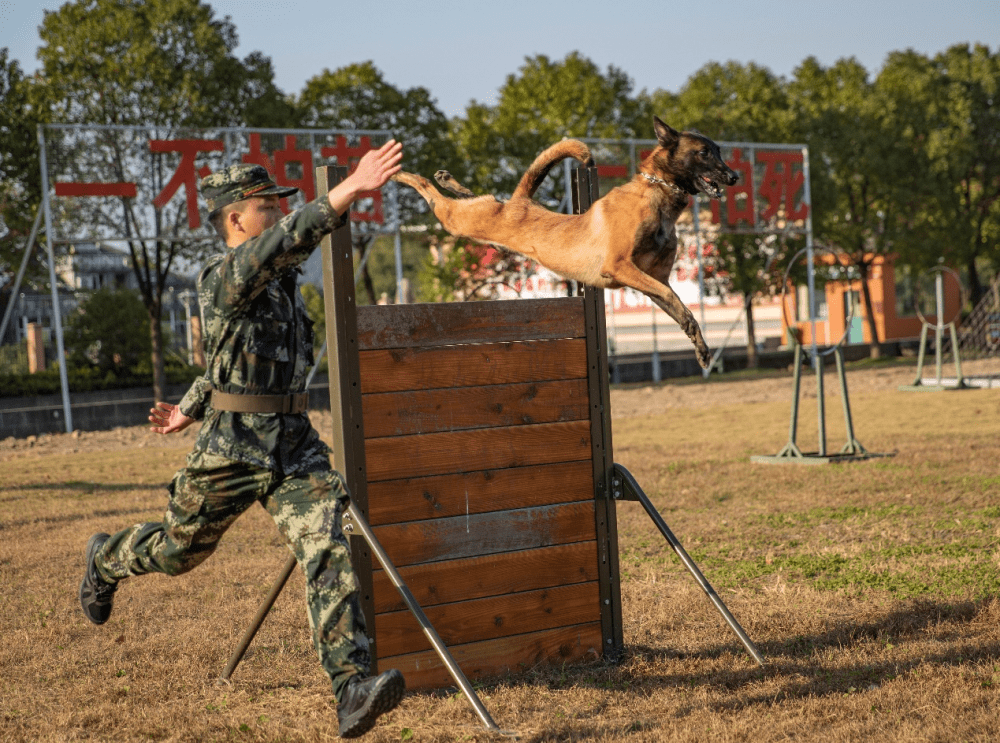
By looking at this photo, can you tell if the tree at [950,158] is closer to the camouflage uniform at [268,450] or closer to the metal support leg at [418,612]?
the metal support leg at [418,612]

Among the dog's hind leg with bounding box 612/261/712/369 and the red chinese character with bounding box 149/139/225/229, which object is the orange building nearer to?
the red chinese character with bounding box 149/139/225/229

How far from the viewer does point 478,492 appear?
4.88 meters

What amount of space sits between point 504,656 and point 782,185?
22.3 m

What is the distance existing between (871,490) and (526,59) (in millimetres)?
24747

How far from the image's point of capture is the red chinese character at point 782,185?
24.9 metres

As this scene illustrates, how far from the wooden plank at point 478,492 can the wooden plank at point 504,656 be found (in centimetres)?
65

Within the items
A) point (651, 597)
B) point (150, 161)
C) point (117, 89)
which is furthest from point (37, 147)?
point (651, 597)

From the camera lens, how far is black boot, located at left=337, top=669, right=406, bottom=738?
10.7 ft

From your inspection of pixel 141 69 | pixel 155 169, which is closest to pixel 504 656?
pixel 155 169

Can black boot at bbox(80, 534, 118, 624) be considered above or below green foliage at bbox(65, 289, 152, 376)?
below

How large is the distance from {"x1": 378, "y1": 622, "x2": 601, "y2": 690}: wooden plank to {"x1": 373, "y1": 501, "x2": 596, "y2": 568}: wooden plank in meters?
0.44

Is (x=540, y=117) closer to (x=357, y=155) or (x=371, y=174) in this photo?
(x=357, y=155)

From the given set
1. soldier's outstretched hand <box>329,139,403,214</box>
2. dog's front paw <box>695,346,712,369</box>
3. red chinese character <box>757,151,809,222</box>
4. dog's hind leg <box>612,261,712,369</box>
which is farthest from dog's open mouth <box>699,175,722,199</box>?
red chinese character <box>757,151,809,222</box>

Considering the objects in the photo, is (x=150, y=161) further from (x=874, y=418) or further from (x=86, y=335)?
(x=874, y=418)
